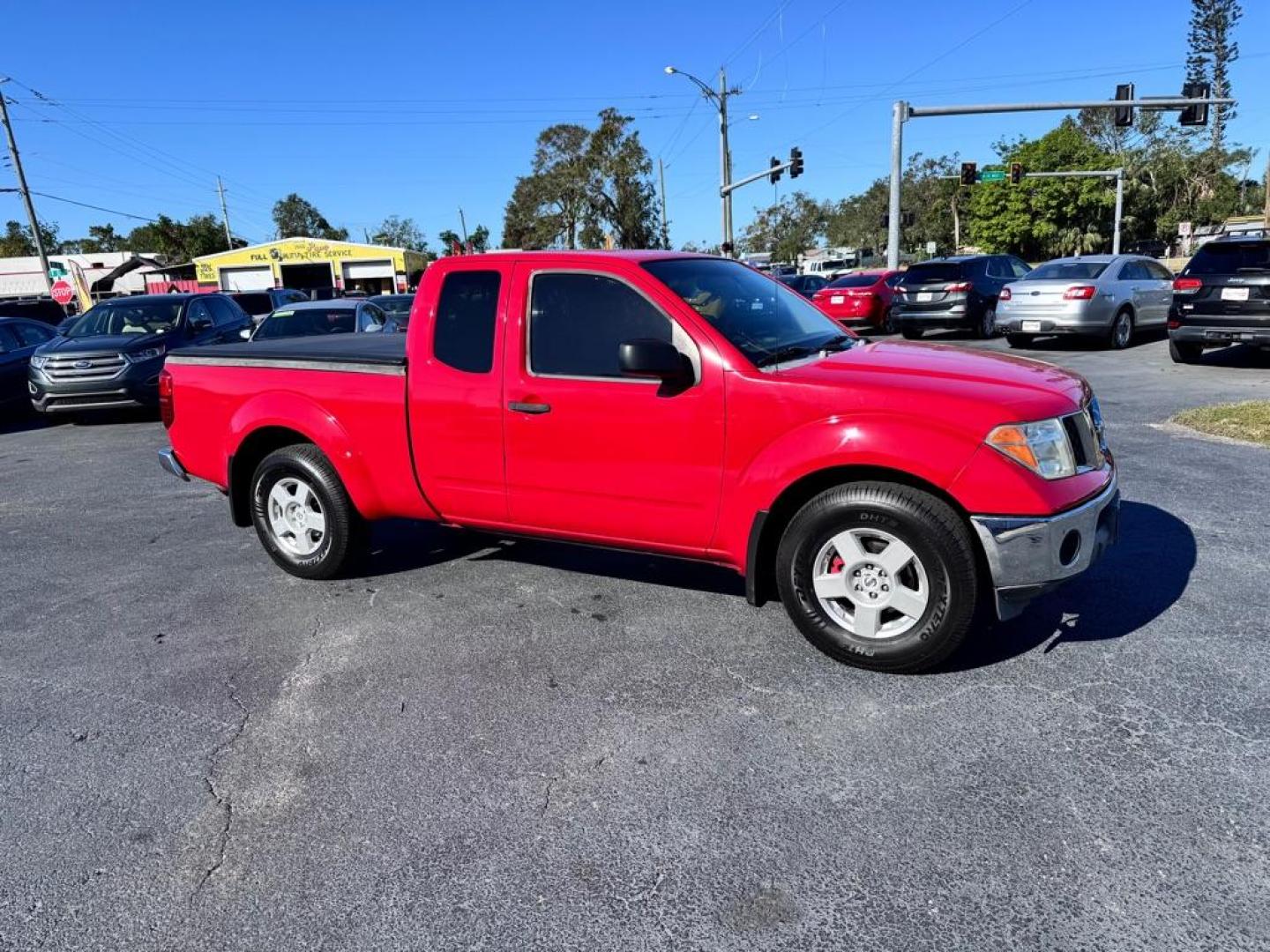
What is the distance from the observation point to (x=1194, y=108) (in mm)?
22281

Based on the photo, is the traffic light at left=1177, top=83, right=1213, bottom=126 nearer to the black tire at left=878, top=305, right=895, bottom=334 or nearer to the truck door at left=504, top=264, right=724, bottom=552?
the black tire at left=878, top=305, right=895, bottom=334

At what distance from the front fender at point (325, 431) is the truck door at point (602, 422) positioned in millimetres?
958

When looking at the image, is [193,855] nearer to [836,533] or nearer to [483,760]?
[483,760]

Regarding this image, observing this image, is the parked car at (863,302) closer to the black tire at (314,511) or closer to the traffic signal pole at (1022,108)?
the traffic signal pole at (1022,108)

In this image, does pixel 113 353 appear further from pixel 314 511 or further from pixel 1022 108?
pixel 1022 108

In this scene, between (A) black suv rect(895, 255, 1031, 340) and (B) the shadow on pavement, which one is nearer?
(B) the shadow on pavement

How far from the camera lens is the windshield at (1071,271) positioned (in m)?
14.2

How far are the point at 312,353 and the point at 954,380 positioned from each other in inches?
140

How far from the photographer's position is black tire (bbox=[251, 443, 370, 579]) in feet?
15.6

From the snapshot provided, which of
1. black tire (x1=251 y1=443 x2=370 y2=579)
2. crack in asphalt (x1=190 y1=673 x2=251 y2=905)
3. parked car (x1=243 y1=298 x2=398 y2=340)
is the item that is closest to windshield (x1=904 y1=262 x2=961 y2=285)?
parked car (x1=243 y1=298 x2=398 y2=340)

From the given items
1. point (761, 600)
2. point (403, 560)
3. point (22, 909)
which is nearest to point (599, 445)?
point (761, 600)

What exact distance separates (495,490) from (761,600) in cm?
150

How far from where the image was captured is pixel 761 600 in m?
3.80

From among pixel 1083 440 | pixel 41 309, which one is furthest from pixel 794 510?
pixel 41 309
